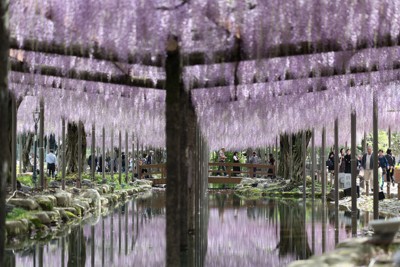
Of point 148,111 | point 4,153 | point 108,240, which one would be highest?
point 148,111

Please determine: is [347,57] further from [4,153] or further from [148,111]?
[148,111]

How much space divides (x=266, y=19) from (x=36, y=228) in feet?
21.4

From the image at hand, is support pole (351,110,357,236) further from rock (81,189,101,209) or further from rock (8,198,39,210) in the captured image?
rock (81,189,101,209)

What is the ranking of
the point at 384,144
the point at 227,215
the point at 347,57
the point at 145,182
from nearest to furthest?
the point at 347,57, the point at 227,215, the point at 145,182, the point at 384,144

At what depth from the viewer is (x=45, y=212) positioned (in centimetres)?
1252

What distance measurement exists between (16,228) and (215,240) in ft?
10.1

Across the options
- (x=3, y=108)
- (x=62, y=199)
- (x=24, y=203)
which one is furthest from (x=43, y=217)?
(x=3, y=108)

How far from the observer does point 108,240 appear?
34.1 ft

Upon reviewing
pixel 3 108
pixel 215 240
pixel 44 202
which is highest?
pixel 3 108

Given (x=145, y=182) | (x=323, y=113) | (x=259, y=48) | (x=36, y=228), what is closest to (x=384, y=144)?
(x=145, y=182)

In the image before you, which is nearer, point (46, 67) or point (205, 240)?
point (46, 67)

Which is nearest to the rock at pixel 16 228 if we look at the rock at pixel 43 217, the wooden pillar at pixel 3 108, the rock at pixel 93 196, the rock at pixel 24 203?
the rock at pixel 43 217

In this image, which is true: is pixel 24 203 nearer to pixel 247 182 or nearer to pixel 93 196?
pixel 93 196

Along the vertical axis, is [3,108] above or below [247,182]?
above
